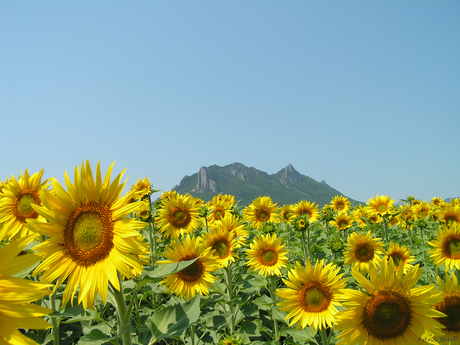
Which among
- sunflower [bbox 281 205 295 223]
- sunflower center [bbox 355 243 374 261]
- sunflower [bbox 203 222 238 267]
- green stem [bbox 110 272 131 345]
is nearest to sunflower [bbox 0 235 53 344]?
green stem [bbox 110 272 131 345]

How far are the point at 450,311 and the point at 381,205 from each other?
801 centimetres

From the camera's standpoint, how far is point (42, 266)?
200 centimetres

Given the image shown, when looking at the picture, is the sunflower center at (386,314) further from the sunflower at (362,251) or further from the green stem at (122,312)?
the sunflower at (362,251)

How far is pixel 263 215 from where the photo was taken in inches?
368

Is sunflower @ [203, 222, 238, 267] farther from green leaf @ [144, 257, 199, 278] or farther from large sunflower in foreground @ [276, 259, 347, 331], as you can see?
green leaf @ [144, 257, 199, 278]

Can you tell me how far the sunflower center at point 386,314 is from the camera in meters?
2.49

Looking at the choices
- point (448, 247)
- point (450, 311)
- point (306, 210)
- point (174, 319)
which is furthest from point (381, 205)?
point (174, 319)

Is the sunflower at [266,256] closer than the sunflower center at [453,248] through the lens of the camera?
No

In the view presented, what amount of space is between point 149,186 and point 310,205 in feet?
19.5

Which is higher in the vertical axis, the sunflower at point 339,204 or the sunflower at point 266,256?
the sunflower at point 339,204

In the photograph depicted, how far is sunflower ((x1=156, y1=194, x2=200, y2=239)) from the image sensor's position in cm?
642

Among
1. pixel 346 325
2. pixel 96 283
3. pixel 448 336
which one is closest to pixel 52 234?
pixel 96 283

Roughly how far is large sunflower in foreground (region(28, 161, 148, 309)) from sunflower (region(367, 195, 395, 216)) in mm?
9647

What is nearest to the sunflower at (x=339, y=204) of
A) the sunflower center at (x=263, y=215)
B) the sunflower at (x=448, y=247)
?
the sunflower center at (x=263, y=215)
